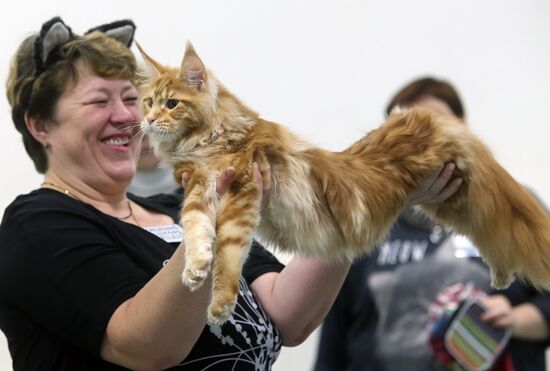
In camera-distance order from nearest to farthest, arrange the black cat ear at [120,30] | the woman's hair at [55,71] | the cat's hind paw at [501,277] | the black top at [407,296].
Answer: the cat's hind paw at [501,277], the woman's hair at [55,71], the black cat ear at [120,30], the black top at [407,296]

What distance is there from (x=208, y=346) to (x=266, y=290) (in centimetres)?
26

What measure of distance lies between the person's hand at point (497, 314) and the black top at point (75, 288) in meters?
0.68

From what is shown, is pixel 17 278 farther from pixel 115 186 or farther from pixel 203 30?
pixel 203 30

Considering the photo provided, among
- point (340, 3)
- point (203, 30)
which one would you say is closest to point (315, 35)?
point (340, 3)

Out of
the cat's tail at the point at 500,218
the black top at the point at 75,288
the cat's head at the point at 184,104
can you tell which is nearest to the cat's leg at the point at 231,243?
the cat's head at the point at 184,104

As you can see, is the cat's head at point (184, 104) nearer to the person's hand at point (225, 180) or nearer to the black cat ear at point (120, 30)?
the person's hand at point (225, 180)

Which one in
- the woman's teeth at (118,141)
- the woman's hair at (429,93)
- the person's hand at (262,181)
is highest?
the person's hand at (262,181)

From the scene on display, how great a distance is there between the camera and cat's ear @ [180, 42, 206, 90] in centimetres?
113

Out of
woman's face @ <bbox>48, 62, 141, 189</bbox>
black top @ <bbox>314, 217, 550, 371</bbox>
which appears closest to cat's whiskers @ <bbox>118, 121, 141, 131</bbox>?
woman's face @ <bbox>48, 62, 141, 189</bbox>

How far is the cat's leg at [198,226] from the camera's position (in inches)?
39.0

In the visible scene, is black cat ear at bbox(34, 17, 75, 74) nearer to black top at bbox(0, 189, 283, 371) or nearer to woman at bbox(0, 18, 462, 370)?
woman at bbox(0, 18, 462, 370)

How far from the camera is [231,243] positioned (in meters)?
1.05

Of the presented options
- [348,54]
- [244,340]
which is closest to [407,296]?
[244,340]

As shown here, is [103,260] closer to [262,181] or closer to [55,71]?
[262,181]
